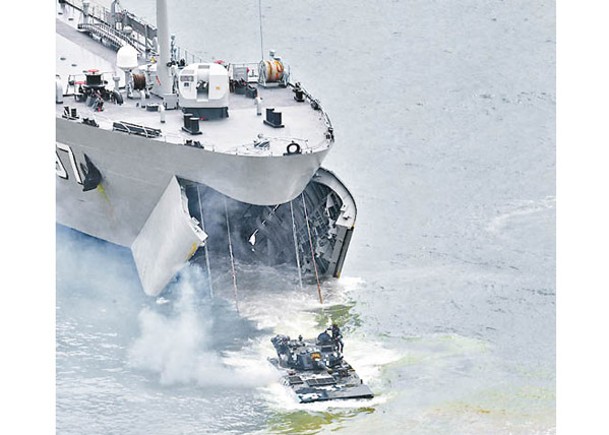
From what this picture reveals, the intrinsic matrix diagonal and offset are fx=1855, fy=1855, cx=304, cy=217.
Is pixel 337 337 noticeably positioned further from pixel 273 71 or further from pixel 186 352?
pixel 273 71

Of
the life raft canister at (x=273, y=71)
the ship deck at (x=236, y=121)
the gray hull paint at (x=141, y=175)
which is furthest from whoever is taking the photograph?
the life raft canister at (x=273, y=71)

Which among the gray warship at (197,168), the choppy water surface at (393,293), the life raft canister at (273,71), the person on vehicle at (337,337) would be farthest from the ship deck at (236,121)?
the person on vehicle at (337,337)

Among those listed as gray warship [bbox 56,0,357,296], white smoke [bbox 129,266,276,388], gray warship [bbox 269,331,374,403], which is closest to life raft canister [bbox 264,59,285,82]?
gray warship [bbox 56,0,357,296]

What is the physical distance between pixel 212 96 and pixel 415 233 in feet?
29.7

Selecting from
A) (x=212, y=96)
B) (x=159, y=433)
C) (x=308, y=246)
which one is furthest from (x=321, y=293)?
(x=159, y=433)

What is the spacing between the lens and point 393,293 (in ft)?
188

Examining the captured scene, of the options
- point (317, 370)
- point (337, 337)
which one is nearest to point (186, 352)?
point (317, 370)

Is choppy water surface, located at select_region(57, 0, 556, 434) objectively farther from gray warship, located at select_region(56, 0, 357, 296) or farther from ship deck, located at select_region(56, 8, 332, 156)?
ship deck, located at select_region(56, 8, 332, 156)

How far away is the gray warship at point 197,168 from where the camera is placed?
54.7 m

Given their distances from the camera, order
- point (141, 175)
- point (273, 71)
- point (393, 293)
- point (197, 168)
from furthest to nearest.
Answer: point (273, 71)
point (393, 293)
point (141, 175)
point (197, 168)

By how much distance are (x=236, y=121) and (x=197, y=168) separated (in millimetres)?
4028

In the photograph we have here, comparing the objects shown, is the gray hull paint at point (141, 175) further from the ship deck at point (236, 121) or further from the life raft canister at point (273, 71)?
the life raft canister at point (273, 71)

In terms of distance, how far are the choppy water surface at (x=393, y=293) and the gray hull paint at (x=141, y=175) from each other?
4.51ft

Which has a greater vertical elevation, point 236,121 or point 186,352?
point 236,121
